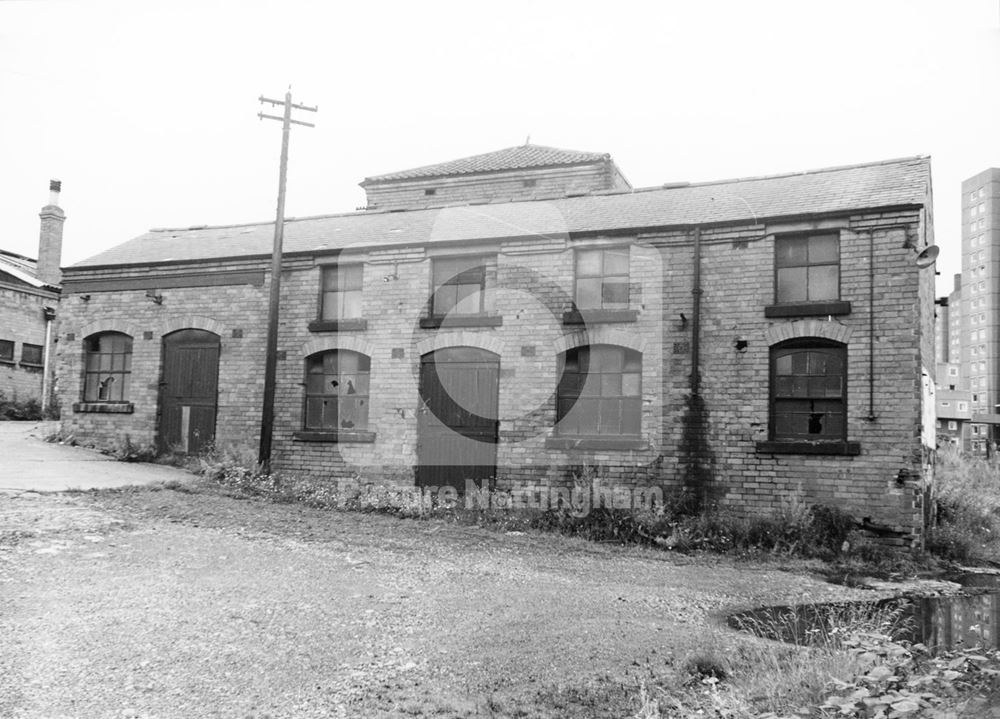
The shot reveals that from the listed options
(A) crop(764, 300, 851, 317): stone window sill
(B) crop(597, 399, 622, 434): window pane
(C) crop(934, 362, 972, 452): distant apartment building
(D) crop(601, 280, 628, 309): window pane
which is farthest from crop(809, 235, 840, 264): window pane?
(C) crop(934, 362, 972, 452): distant apartment building

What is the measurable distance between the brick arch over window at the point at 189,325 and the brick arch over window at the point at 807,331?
9.84m

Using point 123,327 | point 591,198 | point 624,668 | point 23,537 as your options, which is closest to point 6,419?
point 123,327

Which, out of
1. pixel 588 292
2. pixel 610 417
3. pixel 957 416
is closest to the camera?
pixel 610 417

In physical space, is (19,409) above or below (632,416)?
below

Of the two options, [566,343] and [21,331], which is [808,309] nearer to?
[566,343]

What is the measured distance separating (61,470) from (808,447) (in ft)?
38.9

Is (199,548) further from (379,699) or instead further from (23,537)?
(379,699)

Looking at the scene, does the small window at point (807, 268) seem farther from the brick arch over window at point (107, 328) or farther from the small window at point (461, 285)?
the brick arch over window at point (107, 328)

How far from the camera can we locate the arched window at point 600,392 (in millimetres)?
12227

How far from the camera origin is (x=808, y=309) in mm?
11258

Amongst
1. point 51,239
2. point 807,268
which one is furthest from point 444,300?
point 51,239

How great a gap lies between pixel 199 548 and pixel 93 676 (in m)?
3.84

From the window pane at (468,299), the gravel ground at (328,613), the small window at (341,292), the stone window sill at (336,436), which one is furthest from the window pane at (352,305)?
the gravel ground at (328,613)

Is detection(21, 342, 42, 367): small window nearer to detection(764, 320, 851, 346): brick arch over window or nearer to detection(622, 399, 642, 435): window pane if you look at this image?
detection(622, 399, 642, 435): window pane
